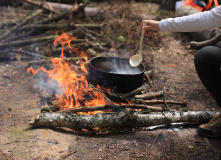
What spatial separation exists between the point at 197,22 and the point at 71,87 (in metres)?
2.29

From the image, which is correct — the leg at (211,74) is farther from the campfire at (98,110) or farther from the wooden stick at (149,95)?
the wooden stick at (149,95)

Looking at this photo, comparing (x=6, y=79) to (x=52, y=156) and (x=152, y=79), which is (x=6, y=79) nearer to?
(x=52, y=156)

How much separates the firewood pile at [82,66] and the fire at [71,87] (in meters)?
0.02

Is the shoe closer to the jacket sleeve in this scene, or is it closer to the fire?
the jacket sleeve

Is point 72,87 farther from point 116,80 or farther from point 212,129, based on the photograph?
point 212,129

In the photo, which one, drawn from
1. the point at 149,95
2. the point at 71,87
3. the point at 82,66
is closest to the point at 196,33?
the point at 149,95

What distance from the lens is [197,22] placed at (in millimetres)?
2389

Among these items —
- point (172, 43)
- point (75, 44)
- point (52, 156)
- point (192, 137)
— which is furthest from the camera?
point (172, 43)

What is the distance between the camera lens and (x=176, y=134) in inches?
109

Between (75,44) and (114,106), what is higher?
(75,44)

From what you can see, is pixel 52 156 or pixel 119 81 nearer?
pixel 52 156

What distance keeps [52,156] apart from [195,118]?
1954 mm

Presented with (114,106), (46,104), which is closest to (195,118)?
(114,106)

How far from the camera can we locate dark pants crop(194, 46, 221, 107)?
2664mm
